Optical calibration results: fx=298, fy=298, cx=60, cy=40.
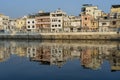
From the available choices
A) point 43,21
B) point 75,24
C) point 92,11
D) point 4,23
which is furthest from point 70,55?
point 4,23

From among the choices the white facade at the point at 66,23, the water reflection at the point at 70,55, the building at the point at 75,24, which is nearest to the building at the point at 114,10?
the building at the point at 75,24

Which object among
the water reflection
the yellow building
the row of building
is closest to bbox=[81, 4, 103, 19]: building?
the row of building

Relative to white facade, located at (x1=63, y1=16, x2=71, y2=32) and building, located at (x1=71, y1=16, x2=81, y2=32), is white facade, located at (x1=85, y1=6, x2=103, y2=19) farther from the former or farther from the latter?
white facade, located at (x1=63, y1=16, x2=71, y2=32)

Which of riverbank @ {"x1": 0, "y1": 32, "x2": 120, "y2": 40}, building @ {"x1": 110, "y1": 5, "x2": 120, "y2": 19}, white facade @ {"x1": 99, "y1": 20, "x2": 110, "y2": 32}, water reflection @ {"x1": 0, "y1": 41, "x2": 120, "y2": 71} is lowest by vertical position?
water reflection @ {"x1": 0, "y1": 41, "x2": 120, "y2": 71}

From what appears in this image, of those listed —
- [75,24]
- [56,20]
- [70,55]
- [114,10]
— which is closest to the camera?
[70,55]

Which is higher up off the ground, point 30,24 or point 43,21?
point 43,21

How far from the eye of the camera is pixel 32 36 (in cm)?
Answer: 8488

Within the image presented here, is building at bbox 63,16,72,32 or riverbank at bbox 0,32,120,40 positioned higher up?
building at bbox 63,16,72,32

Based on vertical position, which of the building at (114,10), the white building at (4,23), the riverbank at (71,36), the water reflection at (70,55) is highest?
the building at (114,10)

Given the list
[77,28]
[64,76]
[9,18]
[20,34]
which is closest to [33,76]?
[64,76]

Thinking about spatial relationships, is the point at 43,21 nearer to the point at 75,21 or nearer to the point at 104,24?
the point at 75,21

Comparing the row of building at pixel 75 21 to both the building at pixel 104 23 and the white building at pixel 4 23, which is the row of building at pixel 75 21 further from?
the white building at pixel 4 23

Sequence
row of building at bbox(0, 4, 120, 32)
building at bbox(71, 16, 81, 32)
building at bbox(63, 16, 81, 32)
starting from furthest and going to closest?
building at bbox(63, 16, 81, 32)
building at bbox(71, 16, 81, 32)
row of building at bbox(0, 4, 120, 32)

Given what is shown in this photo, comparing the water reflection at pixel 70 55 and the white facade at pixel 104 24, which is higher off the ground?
the white facade at pixel 104 24
